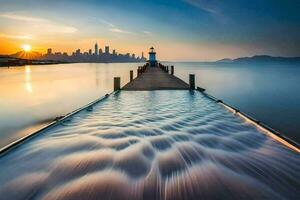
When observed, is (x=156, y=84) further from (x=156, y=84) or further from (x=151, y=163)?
(x=151, y=163)

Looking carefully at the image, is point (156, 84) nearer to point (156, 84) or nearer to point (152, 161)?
point (156, 84)

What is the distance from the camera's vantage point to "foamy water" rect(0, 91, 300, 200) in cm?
319

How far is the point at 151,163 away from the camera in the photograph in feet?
13.5

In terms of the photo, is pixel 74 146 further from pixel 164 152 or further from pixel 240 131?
pixel 240 131

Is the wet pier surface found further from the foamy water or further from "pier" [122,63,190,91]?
the foamy water

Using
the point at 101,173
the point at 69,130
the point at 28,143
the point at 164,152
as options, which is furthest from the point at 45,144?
the point at 164,152

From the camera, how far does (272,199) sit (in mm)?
2979

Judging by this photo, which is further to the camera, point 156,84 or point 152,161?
point 156,84

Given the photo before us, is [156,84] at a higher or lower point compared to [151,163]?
higher

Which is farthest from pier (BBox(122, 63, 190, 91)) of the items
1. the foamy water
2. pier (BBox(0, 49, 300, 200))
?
the foamy water

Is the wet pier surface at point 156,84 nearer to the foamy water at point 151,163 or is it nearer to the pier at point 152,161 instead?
the pier at point 152,161

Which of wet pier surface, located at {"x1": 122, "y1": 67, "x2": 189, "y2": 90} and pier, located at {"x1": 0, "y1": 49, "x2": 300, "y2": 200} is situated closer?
pier, located at {"x1": 0, "y1": 49, "x2": 300, "y2": 200}

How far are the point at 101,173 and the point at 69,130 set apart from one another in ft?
9.69

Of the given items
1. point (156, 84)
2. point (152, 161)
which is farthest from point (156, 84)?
point (152, 161)
